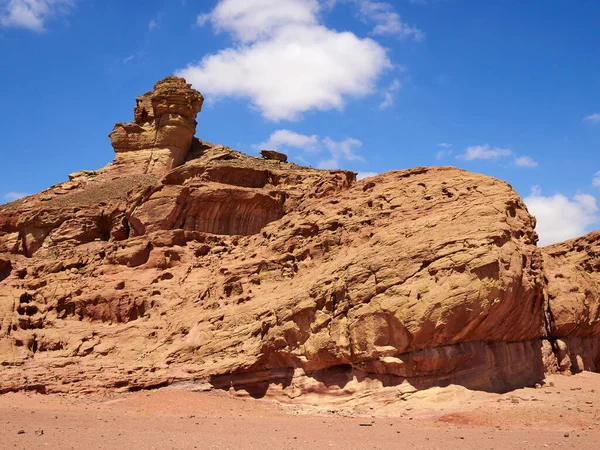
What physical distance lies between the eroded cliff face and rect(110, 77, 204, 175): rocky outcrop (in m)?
13.9

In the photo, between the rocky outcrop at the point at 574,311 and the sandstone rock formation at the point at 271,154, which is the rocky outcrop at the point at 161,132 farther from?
the rocky outcrop at the point at 574,311

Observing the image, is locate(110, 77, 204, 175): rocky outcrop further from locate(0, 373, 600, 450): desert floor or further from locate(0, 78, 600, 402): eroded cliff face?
locate(0, 373, 600, 450): desert floor

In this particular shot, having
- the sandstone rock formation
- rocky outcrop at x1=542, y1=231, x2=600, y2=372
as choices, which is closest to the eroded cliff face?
rocky outcrop at x1=542, y1=231, x2=600, y2=372

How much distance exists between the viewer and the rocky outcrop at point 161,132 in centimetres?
4641

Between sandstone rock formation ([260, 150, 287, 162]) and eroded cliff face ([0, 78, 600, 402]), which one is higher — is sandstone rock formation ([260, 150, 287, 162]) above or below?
above

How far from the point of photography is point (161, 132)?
4703cm

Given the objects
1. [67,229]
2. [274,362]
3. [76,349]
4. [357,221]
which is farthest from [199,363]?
[67,229]

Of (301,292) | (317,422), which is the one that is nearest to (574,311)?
(301,292)

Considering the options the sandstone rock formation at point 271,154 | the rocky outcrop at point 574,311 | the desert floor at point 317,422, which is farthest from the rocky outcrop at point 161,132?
the rocky outcrop at point 574,311

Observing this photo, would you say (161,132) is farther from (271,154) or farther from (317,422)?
(317,422)

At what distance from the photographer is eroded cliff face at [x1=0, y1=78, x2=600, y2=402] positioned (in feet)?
56.0

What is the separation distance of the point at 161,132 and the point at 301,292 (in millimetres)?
30187

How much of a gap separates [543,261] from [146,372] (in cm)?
1360

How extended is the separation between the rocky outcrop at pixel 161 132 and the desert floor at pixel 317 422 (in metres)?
28.9
